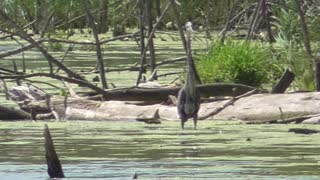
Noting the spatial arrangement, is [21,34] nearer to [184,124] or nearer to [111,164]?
[184,124]

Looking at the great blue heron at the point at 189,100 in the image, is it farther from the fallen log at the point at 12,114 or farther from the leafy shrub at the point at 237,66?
the leafy shrub at the point at 237,66

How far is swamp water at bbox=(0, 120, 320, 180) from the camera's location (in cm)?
821

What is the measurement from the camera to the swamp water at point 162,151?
8211 mm

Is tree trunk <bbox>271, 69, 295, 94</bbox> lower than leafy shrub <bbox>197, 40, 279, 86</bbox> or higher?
higher

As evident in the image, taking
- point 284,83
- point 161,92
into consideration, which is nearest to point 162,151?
point 161,92

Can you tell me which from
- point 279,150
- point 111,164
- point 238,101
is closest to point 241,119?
point 238,101

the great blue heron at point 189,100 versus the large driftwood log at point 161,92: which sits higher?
the great blue heron at point 189,100

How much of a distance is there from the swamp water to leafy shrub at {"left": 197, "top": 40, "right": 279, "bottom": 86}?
2.48 metres

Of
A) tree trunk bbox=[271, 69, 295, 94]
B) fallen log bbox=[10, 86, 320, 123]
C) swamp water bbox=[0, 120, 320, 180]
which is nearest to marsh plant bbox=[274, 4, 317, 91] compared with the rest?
tree trunk bbox=[271, 69, 295, 94]

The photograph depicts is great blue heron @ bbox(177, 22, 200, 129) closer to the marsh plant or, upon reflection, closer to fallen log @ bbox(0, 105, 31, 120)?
fallen log @ bbox(0, 105, 31, 120)

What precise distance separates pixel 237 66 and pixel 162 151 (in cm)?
461

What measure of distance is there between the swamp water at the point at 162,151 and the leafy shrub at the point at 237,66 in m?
2.48

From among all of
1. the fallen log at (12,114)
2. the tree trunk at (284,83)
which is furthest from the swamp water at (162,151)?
the tree trunk at (284,83)

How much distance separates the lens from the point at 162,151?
31.0 ft
